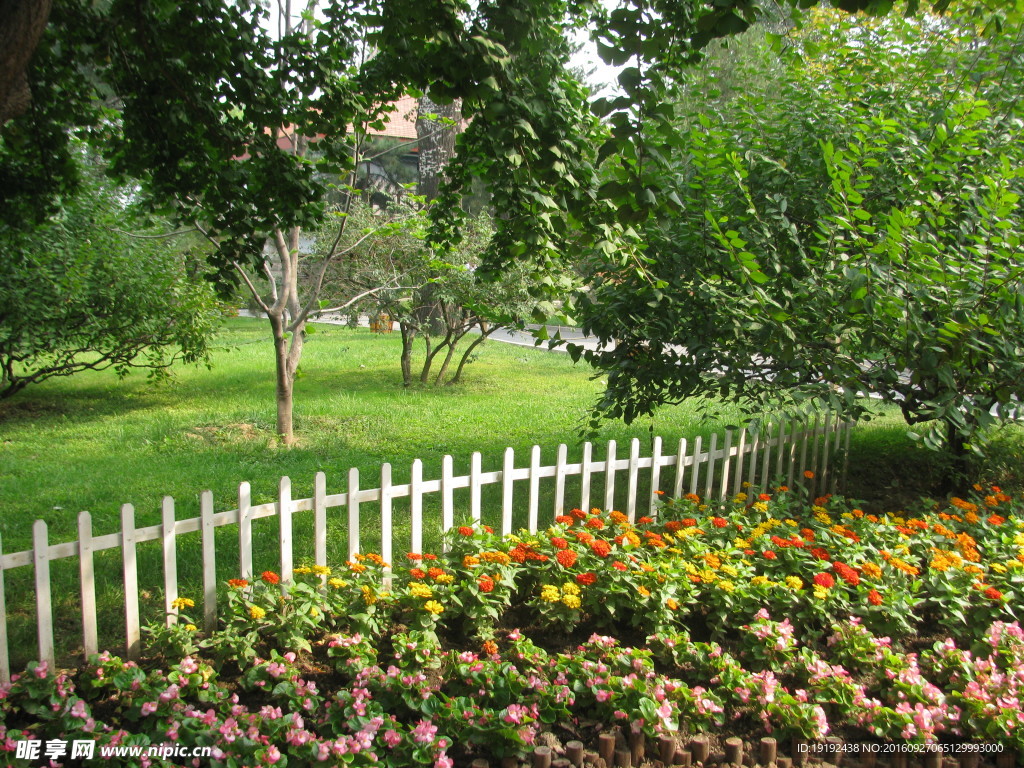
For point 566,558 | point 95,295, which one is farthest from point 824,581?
point 95,295

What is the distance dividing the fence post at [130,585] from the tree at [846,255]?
2.97 meters

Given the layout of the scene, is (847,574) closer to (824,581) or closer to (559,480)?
(824,581)

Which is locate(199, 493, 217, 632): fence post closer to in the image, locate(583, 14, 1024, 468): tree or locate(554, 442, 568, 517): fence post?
locate(554, 442, 568, 517): fence post

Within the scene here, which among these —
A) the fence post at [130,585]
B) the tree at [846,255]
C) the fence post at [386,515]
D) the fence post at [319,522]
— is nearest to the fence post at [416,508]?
the fence post at [386,515]

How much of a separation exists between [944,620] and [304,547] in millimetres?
3638

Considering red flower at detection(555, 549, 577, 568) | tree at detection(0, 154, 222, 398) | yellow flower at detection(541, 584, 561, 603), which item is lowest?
yellow flower at detection(541, 584, 561, 603)

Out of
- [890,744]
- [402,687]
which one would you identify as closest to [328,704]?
[402,687]

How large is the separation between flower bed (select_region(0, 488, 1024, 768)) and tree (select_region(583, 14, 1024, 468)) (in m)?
1.10

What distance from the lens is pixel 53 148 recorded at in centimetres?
433

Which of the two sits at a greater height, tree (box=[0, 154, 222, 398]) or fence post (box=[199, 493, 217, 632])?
tree (box=[0, 154, 222, 398])

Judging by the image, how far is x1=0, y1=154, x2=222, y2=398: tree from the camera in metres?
8.27

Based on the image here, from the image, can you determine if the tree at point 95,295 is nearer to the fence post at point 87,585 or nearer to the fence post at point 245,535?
the fence post at point 245,535

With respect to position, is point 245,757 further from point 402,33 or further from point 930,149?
point 930,149

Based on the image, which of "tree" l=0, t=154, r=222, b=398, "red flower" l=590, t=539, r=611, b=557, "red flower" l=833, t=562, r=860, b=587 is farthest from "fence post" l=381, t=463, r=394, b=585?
"tree" l=0, t=154, r=222, b=398
